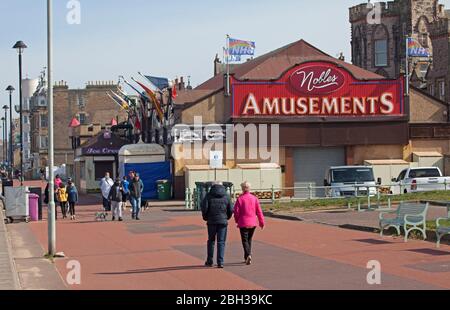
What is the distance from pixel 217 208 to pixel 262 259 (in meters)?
1.72

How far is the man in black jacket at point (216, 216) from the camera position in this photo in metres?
15.8

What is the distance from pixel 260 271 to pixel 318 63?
32723 mm

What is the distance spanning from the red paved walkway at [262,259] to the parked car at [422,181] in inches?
447

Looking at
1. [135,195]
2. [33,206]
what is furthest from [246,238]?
[33,206]

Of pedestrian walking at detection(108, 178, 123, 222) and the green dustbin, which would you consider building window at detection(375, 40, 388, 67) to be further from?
pedestrian walking at detection(108, 178, 123, 222)

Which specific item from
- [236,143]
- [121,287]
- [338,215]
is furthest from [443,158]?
[121,287]

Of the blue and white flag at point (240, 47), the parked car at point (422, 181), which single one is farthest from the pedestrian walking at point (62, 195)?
the blue and white flag at point (240, 47)

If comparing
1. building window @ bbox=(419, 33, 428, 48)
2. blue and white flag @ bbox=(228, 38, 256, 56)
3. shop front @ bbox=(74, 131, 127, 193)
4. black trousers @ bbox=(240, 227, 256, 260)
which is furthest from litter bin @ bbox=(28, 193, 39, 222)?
building window @ bbox=(419, 33, 428, 48)

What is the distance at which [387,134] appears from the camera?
47406mm

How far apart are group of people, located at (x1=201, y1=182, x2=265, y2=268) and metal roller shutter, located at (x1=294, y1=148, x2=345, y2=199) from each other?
30486 mm

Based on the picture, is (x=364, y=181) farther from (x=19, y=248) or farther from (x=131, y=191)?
(x=19, y=248)

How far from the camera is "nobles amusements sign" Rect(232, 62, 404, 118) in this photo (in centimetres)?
4625

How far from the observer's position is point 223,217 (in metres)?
15.9

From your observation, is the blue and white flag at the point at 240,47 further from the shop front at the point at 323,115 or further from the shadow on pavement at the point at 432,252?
the shadow on pavement at the point at 432,252
